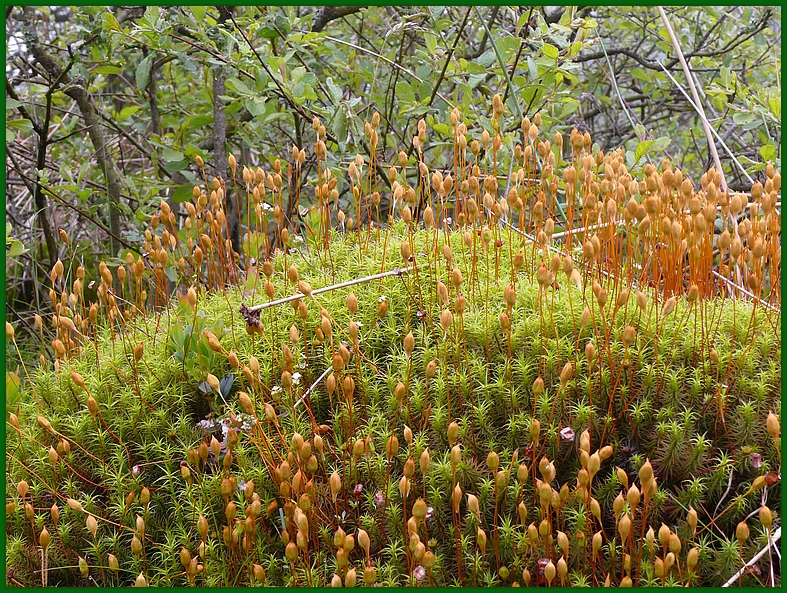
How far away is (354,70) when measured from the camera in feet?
11.7

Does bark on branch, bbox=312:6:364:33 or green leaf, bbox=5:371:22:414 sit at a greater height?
bark on branch, bbox=312:6:364:33

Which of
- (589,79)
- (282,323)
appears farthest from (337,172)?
(589,79)

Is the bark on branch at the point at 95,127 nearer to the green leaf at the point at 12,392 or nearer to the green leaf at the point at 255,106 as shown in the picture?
the green leaf at the point at 255,106

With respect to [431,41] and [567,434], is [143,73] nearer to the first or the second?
[431,41]

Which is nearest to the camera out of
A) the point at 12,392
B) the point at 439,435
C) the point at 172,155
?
the point at 439,435

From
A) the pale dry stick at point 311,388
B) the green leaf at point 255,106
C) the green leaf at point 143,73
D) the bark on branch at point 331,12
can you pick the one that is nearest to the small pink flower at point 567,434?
the pale dry stick at point 311,388

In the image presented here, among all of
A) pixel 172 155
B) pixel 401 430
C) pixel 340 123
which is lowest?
pixel 401 430

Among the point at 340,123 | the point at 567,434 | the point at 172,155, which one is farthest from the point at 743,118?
the point at 172,155

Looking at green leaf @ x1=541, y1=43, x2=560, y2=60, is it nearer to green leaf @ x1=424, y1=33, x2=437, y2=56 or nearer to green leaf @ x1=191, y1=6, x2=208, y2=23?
green leaf @ x1=424, y1=33, x2=437, y2=56

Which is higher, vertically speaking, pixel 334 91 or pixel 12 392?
pixel 334 91

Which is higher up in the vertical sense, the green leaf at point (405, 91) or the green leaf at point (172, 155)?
the green leaf at point (405, 91)

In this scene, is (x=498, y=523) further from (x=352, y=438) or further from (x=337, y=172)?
(x=337, y=172)

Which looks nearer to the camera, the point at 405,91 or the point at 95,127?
the point at 405,91

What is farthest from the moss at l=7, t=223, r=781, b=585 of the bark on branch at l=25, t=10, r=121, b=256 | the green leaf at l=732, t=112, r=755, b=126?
the bark on branch at l=25, t=10, r=121, b=256
